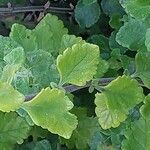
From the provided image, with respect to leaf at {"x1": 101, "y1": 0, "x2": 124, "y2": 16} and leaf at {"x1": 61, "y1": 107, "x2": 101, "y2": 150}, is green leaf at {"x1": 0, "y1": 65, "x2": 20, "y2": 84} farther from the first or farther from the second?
leaf at {"x1": 101, "y1": 0, "x2": 124, "y2": 16}

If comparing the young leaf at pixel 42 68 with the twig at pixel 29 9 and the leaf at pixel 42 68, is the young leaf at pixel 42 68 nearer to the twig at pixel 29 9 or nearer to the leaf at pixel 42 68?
the leaf at pixel 42 68

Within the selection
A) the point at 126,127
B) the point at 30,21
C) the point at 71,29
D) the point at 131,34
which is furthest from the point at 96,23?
the point at 126,127

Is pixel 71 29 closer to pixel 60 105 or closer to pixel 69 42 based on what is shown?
pixel 69 42

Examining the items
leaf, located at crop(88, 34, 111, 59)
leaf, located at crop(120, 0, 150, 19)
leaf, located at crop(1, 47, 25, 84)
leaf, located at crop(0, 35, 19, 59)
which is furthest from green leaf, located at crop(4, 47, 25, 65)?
leaf, located at crop(88, 34, 111, 59)

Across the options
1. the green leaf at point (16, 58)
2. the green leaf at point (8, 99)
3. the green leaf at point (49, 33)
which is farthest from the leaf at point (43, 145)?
the green leaf at point (8, 99)

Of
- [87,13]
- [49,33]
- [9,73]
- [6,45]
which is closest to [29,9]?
[87,13]

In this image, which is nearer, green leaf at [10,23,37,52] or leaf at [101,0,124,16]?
green leaf at [10,23,37,52]
